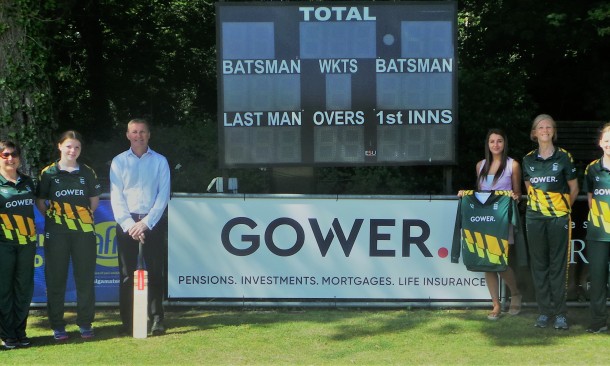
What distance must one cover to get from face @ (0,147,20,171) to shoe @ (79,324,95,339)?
1.57m

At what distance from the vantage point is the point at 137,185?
7.25 metres

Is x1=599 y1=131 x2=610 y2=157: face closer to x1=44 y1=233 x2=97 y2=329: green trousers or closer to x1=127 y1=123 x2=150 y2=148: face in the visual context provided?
x1=127 y1=123 x2=150 y2=148: face

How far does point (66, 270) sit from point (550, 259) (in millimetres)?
4465

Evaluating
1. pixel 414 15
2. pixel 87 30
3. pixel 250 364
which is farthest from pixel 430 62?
pixel 87 30

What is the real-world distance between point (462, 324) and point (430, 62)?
2.81 metres

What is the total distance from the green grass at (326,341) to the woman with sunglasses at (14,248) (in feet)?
0.81

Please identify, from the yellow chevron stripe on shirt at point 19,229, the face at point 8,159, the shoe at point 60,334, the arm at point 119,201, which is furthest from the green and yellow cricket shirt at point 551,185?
the face at point 8,159

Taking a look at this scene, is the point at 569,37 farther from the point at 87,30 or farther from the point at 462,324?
the point at 87,30

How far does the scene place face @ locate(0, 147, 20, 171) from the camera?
6.75 m

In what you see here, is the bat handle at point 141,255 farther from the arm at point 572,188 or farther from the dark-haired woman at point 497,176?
the arm at point 572,188

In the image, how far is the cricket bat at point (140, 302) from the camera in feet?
23.0

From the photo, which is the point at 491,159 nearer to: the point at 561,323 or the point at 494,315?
the point at 494,315

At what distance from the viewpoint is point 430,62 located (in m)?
8.58

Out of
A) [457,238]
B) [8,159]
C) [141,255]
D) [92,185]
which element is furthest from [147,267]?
[457,238]
